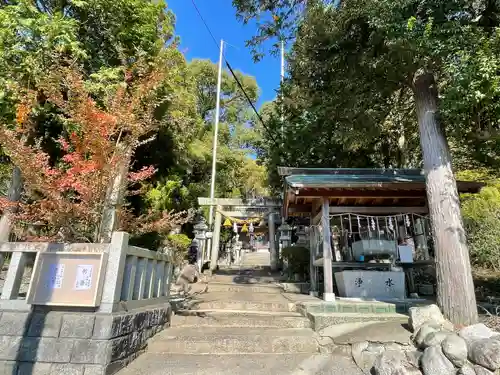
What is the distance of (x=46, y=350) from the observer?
322 centimetres

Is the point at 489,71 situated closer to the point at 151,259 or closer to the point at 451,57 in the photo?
the point at 451,57

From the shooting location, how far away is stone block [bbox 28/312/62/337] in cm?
328

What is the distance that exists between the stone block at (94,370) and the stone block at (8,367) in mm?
774

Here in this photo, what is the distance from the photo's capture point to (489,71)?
145 inches

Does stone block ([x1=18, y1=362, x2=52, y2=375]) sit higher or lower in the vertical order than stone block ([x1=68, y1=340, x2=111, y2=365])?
lower

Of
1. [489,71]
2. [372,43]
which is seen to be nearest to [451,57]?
[489,71]

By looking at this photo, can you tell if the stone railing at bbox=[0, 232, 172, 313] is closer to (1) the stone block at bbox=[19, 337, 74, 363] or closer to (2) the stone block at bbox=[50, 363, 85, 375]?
(1) the stone block at bbox=[19, 337, 74, 363]

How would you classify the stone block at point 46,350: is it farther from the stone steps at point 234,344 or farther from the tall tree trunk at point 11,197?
the tall tree trunk at point 11,197

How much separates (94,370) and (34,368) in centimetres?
65

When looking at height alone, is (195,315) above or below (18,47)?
below

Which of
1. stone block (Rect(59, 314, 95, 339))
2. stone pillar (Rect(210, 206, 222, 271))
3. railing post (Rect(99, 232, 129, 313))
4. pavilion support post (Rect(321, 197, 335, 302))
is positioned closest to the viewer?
stone block (Rect(59, 314, 95, 339))

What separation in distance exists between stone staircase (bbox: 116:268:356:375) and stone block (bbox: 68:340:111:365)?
14.8 inches

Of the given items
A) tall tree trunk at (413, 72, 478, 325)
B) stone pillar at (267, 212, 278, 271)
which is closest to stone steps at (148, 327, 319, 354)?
tall tree trunk at (413, 72, 478, 325)

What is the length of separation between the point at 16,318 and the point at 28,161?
6.21 ft
